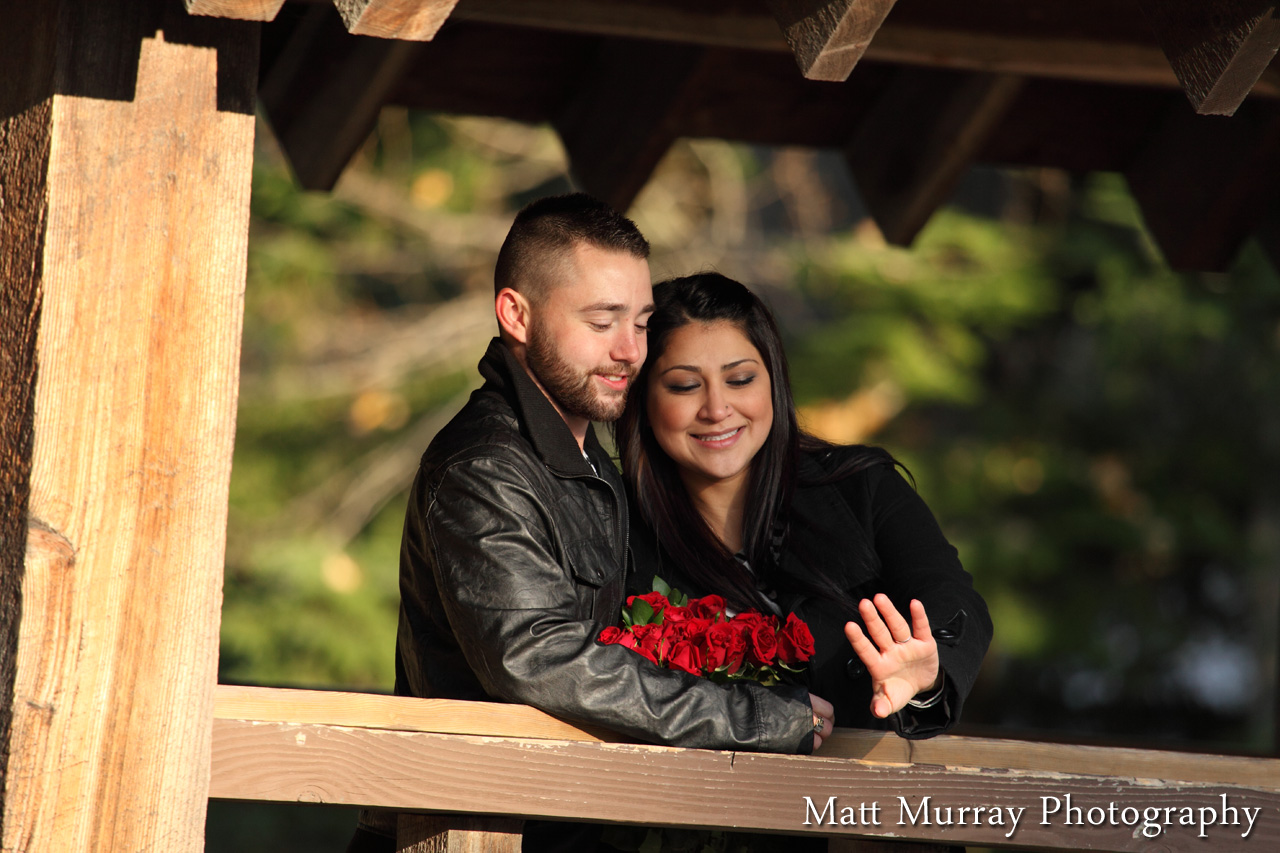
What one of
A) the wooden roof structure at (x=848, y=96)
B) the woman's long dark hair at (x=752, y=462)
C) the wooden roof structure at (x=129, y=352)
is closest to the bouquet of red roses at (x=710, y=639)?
the woman's long dark hair at (x=752, y=462)

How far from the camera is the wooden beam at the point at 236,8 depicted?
1973mm

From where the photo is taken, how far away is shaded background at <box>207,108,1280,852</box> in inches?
399

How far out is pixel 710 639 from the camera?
8.80 feet

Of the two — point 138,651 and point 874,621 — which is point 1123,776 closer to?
point 874,621

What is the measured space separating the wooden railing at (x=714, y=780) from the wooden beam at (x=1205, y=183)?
2.27 meters

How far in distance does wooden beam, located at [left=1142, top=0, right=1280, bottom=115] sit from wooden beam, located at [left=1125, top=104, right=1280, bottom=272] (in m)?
2.01

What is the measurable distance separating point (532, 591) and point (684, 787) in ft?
1.37

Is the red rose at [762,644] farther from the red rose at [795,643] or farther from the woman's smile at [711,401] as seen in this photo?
the woman's smile at [711,401]

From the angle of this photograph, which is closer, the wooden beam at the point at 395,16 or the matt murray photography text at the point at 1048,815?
the wooden beam at the point at 395,16

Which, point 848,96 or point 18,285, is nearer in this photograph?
point 18,285

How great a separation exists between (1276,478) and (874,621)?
9.73m

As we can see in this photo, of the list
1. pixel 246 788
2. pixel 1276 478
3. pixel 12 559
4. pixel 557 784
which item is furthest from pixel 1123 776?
pixel 1276 478

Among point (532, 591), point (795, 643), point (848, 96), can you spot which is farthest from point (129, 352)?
point (848, 96)

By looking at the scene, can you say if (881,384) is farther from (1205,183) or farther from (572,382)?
(572,382)
